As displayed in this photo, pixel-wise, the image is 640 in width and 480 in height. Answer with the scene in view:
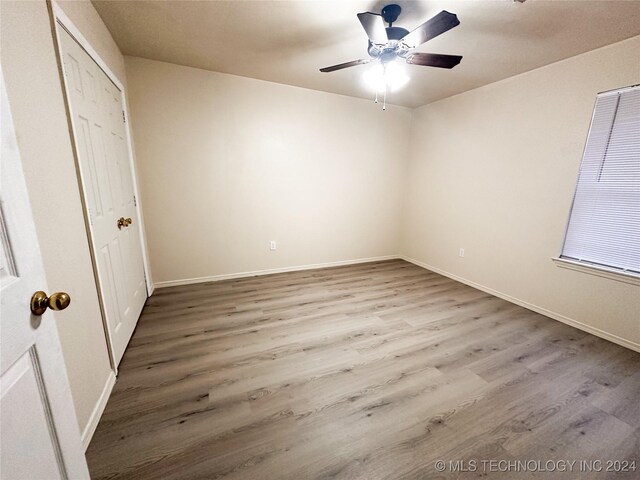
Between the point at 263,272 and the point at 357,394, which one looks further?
the point at 263,272

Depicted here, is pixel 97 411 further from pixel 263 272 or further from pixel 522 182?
pixel 522 182

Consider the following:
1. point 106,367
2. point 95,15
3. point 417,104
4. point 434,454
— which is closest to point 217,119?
point 95,15

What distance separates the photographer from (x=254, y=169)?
3.29 m

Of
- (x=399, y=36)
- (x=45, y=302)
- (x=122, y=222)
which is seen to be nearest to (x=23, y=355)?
(x=45, y=302)

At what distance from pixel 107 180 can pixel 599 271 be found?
4054 millimetres

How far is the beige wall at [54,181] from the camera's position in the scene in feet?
3.24

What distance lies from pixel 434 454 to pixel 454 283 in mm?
2553

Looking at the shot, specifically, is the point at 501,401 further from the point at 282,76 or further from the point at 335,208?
the point at 282,76

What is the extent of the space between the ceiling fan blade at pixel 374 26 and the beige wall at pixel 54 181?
1.49m

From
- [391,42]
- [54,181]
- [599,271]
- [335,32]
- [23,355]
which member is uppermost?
[335,32]

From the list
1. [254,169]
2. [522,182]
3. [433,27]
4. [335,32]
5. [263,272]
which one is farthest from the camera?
[263,272]

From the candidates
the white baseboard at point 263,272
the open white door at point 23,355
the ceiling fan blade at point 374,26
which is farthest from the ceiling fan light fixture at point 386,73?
the white baseboard at point 263,272

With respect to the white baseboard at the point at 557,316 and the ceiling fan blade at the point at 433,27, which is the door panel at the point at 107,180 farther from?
the white baseboard at the point at 557,316

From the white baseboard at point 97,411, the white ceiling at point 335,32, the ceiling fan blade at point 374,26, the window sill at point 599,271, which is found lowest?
the white baseboard at point 97,411
